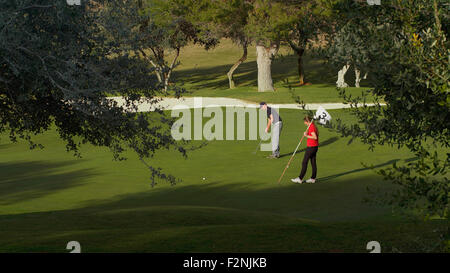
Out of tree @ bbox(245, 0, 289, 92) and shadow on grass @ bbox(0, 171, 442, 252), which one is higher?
tree @ bbox(245, 0, 289, 92)

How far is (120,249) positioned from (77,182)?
11131 mm

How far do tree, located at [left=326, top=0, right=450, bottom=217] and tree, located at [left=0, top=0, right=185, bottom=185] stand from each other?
4561 mm

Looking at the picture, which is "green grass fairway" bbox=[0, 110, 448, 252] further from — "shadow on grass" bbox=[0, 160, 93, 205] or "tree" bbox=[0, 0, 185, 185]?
"tree" bbox=[0, 0, 185, 185]

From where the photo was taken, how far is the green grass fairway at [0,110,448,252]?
1154cm

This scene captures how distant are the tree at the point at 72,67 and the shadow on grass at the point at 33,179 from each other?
6445mm

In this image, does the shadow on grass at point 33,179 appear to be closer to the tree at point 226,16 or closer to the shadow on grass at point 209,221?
the shadow on grass at point 209,221

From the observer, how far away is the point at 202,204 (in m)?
18.1

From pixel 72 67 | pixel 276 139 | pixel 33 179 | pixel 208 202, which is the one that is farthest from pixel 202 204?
pixel 72 67

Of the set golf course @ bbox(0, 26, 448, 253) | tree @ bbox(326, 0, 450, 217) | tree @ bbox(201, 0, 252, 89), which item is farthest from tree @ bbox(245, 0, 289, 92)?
tree @ bbox(326, 0, 450, 217)

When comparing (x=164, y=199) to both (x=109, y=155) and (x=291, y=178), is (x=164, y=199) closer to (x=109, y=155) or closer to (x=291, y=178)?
(x=291, y=178)

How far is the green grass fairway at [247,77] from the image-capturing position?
49.9 m

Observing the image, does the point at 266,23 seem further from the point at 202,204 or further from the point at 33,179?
the point at 202,204
